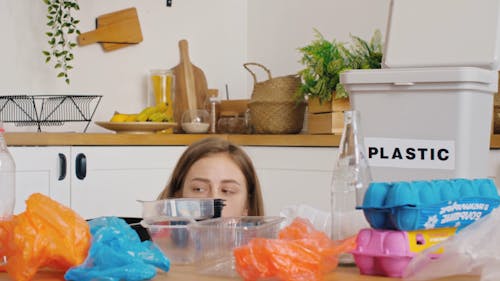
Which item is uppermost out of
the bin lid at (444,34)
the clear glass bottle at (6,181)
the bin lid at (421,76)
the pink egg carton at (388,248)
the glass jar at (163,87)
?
the bin lid at (444,34)

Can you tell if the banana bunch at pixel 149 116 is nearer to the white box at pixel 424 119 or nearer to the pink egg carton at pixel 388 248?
the white box at pixel 424 119

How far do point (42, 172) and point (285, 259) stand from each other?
81.4 inches

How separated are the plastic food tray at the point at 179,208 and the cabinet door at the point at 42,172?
171cm

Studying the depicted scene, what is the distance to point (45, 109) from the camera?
3.37 meters

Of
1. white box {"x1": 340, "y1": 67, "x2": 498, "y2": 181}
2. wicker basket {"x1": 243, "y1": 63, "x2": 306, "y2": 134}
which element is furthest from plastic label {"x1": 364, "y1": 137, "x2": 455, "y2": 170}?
wicker basket {"x1": 243, "y1": 63, "x2": 306, "y2": 134}

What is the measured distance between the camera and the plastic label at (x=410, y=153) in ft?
5.07

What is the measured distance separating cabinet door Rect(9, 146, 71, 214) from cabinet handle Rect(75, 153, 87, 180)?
3 centimetres

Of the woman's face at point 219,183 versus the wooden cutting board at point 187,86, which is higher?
the wooden cutting board at point 187,86

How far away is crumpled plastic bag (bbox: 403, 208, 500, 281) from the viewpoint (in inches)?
38.4

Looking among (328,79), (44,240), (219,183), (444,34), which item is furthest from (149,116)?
(44,240)

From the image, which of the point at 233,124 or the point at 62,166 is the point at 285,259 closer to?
the point at 62,166

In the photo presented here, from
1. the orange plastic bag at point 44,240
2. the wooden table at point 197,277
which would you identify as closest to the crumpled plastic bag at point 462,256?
the wooden table at point 197,277

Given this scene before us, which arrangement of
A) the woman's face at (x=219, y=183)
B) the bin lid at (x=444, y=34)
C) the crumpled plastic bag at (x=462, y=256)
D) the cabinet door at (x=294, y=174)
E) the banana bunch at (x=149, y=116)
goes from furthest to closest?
the banana bunch at (x=149, y=116)
the cabinet door at (x=294, y=174)
the woman's face at (x=219, y=183)
the bin lid at (x=444, y=34)
the crumpled plastic bag at (x=462, y=256)

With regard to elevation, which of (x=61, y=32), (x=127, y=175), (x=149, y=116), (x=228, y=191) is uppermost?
(x=61, y=32)
